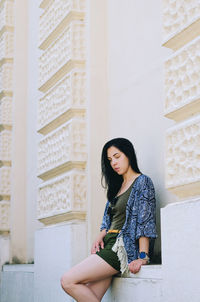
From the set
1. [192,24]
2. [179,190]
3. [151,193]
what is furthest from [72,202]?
[192,24]

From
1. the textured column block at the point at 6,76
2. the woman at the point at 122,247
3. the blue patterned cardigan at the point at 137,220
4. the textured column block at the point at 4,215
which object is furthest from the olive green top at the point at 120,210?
the textured column block at the point at 6,76

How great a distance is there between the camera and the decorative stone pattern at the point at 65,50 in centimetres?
637

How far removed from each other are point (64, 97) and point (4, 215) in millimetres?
2820

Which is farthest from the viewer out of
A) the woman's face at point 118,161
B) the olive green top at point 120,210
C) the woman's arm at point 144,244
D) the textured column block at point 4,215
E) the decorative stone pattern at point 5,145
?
the decorative stone pattern at point 5,145

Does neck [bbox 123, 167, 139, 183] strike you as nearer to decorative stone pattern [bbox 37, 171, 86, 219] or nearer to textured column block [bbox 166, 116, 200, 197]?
textured column block [bbox 166, 116, 200, 197]

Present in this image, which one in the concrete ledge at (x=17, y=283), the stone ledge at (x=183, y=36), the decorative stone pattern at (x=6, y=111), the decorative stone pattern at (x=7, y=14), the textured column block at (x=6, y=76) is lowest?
the concrete ledge at (x=17, y=283)

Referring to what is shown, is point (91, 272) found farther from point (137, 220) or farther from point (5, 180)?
point (5, 180)

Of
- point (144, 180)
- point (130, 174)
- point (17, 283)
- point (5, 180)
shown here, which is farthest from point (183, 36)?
point (5, 180)

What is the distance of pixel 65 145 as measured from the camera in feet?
20.8

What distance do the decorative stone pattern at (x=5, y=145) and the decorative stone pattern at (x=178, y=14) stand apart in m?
4.95

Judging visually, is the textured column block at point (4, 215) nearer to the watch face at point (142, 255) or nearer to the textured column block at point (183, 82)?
the watch face at point (142, 255)

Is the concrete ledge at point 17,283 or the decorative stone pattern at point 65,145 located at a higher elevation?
the decorative stone pattern at point 65,145

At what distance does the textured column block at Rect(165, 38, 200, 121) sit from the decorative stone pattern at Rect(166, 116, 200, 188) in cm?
11

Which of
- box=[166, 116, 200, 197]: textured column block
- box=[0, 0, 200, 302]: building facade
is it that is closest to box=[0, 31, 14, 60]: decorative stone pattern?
box=[0, 0, 200, 302]: building facade
